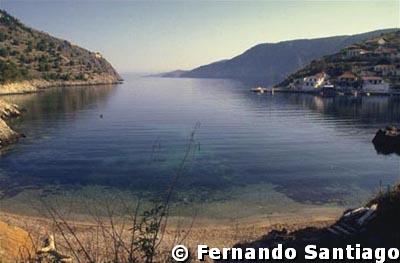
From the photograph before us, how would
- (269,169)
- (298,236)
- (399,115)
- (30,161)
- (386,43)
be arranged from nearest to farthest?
(298,236) < (269,169) < (30,161) < (399,115) < (386,43)

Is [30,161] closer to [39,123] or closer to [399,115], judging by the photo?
[39,123]

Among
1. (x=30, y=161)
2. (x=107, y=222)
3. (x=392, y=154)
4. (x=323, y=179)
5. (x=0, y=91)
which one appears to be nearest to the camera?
(x=107, y=222)

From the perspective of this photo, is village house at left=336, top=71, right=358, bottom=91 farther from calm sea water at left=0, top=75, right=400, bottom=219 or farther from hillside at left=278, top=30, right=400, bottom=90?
calm sea water at left=0, top=75, right=400, bottom=219

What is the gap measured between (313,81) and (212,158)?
354 ft

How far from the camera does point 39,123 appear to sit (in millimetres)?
67375

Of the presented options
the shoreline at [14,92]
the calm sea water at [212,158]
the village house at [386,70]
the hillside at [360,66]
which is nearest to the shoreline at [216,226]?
the calm sea water at [212,158]

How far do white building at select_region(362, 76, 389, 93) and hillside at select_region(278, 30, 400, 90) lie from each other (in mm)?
433

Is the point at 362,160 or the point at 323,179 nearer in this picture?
the point at 323,179

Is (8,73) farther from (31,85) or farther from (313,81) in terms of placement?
(313,81)

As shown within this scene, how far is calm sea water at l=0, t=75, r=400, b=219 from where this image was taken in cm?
3194

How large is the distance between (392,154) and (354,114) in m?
35.9

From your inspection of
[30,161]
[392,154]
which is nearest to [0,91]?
[30,161]

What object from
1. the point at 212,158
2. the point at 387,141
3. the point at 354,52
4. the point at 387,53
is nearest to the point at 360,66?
the point at 387,53

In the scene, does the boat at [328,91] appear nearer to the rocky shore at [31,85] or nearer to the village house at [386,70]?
the village house at [386,70]
